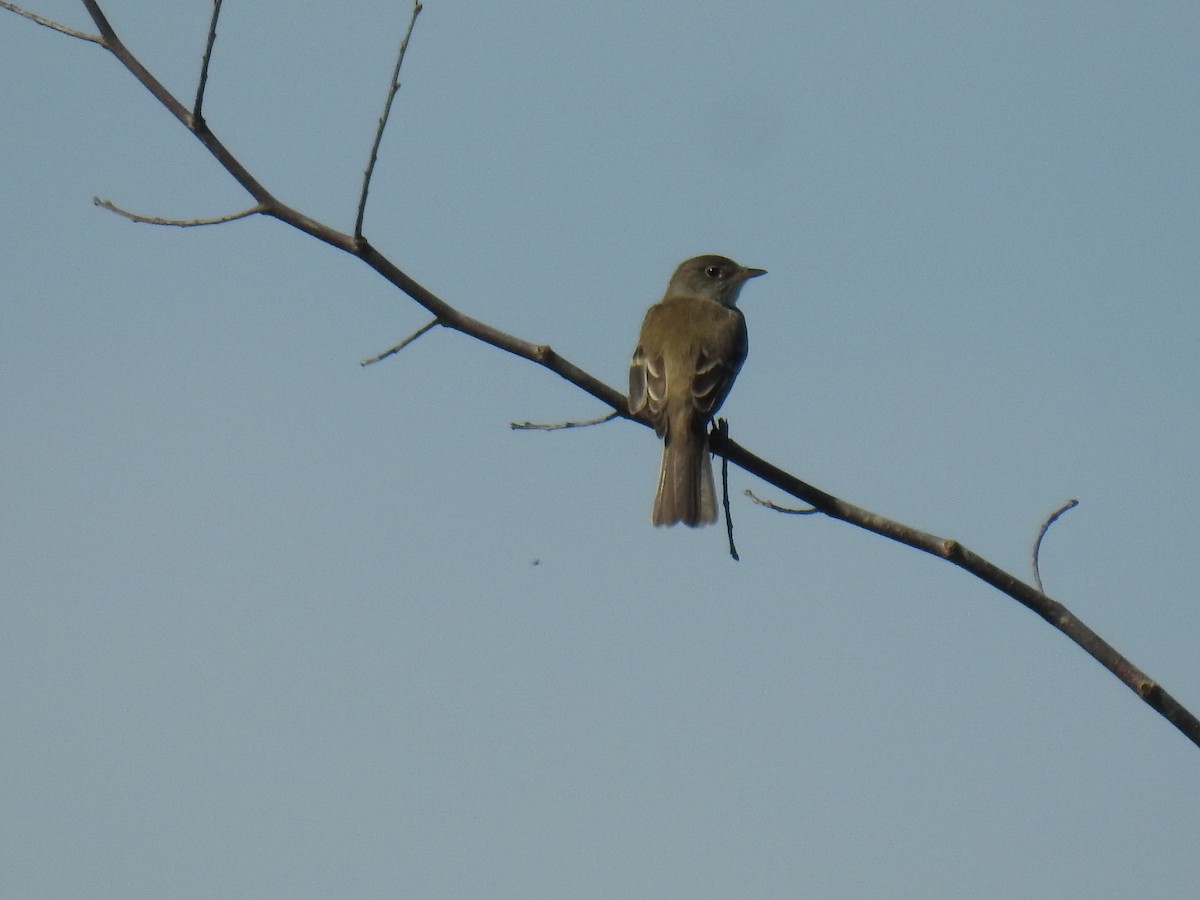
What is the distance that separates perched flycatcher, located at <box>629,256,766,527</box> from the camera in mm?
7059

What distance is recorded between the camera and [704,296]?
1005 cm

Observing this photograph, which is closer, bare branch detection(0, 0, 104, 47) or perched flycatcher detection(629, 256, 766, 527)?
bare branch detection(0, 0, 104, 47)

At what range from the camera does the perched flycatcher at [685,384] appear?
706cm

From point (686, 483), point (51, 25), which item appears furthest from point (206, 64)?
point (686, 483)

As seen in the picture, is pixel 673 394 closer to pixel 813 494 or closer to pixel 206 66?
pixel 813 494

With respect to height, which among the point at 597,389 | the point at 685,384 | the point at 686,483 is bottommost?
the point at 597,389

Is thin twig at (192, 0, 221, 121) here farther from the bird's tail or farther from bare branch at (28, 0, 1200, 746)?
the bird's tail

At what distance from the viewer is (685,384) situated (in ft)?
25.3

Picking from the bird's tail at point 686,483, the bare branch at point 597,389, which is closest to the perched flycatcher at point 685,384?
the bird's tail at point 686,483

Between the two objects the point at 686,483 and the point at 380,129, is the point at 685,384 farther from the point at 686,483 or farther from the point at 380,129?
the point at 380,129

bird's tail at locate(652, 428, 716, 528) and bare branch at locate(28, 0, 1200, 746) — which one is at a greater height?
bird's tail at locate(652, 428, 716, 528)

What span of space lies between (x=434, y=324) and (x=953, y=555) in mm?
1845

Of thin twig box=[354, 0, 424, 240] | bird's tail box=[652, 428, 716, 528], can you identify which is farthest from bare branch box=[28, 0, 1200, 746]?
bird's tail box=[652, 428, 716, 528]

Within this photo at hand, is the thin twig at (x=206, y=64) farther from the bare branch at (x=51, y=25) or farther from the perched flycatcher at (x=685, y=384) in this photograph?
the perched flycatcher at (x=685, y=384)
